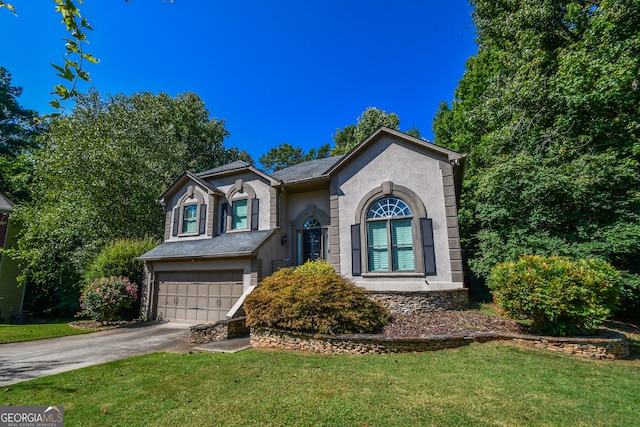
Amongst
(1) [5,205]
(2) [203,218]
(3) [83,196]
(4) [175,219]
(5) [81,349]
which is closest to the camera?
(5) [81,349]

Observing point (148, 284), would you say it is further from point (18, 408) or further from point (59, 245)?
point (18, 408)

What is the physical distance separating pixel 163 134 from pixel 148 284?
582 inches

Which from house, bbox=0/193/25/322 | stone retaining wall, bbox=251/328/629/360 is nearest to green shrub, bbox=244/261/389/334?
stone retaining wall, bbox=251/328/629/360

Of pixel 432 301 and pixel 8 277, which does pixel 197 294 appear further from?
pixel 8 277

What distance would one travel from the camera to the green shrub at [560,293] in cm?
675

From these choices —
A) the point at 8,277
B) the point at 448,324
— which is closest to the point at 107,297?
the point at 8,277

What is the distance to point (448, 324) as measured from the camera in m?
8.48

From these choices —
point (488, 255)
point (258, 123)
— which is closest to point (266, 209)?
point (488, 255)

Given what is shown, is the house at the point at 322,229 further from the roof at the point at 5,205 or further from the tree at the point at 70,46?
the roof at the point at 5,205

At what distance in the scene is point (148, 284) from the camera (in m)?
14.6

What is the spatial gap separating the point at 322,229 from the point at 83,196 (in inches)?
564

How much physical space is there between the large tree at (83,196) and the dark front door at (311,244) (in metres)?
11.9

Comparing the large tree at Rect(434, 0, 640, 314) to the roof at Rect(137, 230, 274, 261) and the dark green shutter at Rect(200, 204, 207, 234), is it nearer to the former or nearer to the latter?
the roof at Rect(137, 230, 274, 261)

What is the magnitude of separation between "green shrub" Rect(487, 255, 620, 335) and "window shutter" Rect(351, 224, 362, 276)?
15.5 ft
